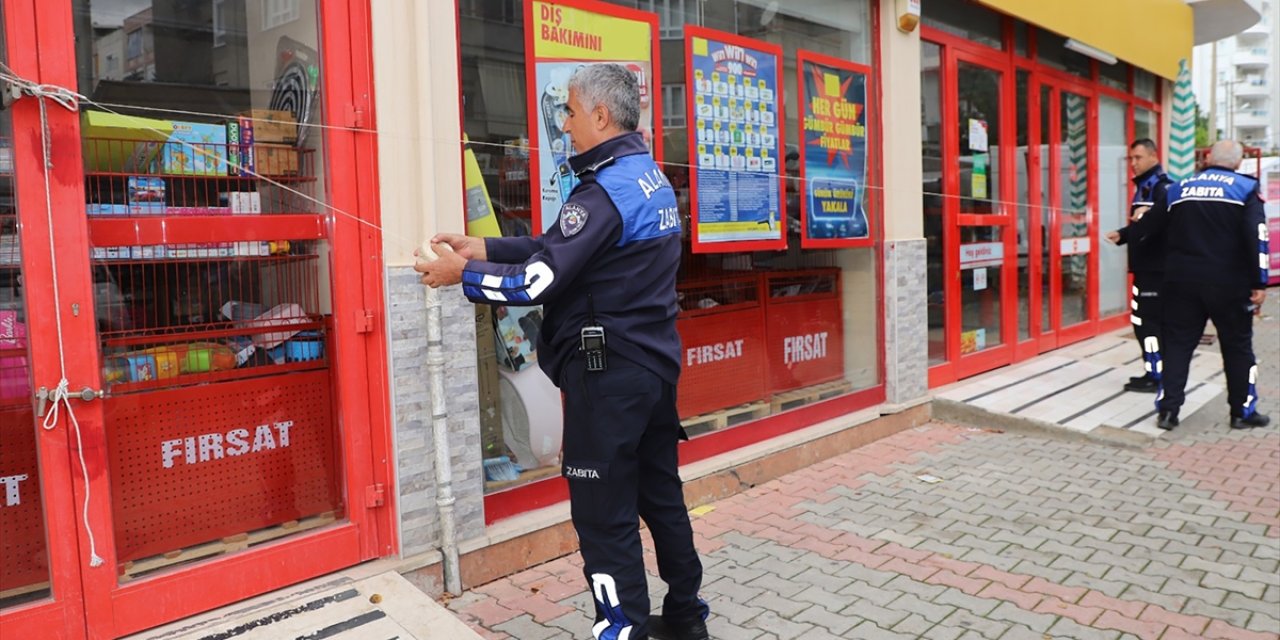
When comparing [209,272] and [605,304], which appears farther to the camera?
[209,272]

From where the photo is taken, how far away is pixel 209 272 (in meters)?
3.37

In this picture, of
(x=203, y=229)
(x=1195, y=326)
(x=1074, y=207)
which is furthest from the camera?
(x=1074, y=207)

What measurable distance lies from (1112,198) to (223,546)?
35.2 ft

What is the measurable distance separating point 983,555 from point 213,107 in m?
3.84

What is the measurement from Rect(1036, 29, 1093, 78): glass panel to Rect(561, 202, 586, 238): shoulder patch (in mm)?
7644

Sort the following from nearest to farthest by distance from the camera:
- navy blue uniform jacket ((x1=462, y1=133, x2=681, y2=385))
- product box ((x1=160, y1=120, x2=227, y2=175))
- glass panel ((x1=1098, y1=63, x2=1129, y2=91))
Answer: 1. navy blue uniform jacket ((x1=462, y1=133, x2=681, y2=385))
2. product box ((x1=160, y1=120, x2=227, y2=175))
3. glass panel ((x1=1098, y1=63, x2=1129, y2=91))

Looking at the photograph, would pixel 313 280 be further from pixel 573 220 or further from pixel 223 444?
pixel 573 220

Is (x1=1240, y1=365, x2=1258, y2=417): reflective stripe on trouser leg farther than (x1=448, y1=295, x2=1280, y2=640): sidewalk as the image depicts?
Yes

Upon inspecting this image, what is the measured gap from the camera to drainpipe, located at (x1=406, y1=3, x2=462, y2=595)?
372cm

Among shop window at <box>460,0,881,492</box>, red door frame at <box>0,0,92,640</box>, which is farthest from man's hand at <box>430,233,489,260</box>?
red door frame at <box>0,0,92,640</box>

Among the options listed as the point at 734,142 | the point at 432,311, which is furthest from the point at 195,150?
the point at 734,142

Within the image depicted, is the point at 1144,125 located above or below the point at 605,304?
above

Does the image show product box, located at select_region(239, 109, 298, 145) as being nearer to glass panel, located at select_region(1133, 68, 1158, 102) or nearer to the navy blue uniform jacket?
the navy blue uniform jacket

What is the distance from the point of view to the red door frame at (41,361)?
288 cm
